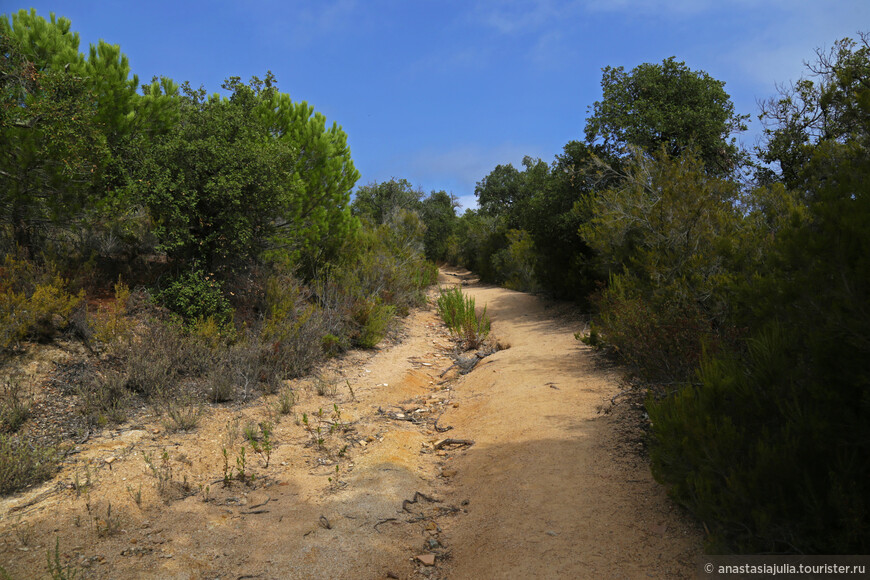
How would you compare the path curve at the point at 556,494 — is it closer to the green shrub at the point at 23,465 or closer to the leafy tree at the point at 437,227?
the green shrub at the point at 23,465

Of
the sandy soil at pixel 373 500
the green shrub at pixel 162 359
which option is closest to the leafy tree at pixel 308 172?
the green shrub at pixel 162 359

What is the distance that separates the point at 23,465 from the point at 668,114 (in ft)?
50.9

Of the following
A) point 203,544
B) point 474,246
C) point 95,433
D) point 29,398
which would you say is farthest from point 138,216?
point 474,246

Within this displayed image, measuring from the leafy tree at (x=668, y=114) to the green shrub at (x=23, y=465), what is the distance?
45.1 feet

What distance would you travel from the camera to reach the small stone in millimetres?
3559

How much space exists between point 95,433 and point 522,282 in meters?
20.4

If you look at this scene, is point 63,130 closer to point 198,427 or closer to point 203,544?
point 198,427

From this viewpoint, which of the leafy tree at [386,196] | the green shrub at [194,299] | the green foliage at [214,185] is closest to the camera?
the green foliage at [214,185]

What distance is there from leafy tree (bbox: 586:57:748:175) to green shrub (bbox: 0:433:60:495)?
13.8 metres

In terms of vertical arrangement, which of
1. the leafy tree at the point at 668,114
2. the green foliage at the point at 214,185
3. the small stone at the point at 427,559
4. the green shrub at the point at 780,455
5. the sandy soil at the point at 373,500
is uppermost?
the leafy tree at the point at 668,114

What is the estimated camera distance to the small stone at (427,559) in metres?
3.56

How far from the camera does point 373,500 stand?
4.40 metres

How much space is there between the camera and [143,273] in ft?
31.4

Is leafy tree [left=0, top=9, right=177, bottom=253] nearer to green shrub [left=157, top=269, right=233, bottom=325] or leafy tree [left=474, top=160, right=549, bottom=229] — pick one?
green shrub [left=157, top=269, right=233, bottom=325]
